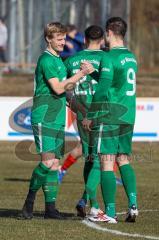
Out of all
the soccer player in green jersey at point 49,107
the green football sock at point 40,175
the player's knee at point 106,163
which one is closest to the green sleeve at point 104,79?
the soccer player in green jersey at point 49,107

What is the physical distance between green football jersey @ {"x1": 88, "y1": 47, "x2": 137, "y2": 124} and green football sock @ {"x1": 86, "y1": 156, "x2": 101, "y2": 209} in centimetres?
74

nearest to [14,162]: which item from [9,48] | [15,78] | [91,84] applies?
[91,84]

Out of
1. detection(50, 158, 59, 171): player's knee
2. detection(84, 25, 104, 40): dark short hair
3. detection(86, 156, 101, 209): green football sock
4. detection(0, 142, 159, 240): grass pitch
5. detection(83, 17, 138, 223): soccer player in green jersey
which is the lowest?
detection(0, 142, 159, 240): grass pitch

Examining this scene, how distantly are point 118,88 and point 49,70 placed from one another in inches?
29.7

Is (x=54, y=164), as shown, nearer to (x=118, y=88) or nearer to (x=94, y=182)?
(x=94, y=182)

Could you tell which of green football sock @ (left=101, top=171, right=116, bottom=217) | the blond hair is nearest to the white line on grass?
green football sock @ (left=101, top=171, right=116, bottom=217)

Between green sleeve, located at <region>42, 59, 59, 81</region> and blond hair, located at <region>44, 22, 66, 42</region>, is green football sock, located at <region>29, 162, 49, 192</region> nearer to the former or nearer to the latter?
green sleeve, located at <region>42, 59, 59, 81</region>

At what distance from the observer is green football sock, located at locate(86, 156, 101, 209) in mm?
10648

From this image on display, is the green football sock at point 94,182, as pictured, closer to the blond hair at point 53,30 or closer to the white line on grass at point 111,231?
the white line on grass at point 111,231

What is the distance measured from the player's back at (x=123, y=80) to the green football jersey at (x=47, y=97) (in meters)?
0.57

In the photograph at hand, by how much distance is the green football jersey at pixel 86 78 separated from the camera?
428 inches

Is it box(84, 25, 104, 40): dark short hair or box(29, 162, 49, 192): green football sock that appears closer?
box(29, 162, 49, 192): green football sock

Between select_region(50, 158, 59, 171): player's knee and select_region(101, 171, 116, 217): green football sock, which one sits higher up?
select_region(50, 158, 59, 171): player's knee

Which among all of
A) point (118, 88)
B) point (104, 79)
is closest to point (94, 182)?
point (118, 88)
